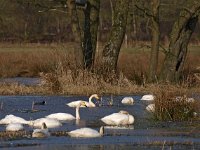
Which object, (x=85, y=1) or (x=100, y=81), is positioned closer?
(x=100, y=81)

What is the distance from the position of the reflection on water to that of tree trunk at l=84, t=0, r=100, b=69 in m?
8.07

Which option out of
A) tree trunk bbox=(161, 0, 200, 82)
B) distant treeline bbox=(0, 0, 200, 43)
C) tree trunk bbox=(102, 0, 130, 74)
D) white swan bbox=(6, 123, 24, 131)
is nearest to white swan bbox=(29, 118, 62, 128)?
white swan bbox=(6, 123, 24, 131)

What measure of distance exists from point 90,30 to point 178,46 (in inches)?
154

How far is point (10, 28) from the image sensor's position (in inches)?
3172

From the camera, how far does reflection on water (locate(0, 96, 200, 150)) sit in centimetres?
1544

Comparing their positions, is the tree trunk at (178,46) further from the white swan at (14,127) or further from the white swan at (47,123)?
the white swan at (14,127)

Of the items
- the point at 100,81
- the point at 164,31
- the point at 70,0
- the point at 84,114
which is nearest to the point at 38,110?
the point at 84,114

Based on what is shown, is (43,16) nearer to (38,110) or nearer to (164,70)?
(164,70)

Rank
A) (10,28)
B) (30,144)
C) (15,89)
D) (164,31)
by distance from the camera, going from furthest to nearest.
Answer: (164,31) < (10,28) < (15,89) < (30,144)

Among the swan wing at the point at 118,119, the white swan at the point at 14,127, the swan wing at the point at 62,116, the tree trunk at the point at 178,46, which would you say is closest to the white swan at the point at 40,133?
the white swan at the point at 14,127

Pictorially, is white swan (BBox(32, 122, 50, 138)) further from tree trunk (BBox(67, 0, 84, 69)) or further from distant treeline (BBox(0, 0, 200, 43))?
distant treeline (BBox(0, 0, 200, 43))

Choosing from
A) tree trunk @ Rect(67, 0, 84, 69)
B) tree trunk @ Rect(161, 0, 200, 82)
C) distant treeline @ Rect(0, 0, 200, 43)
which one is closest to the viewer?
tree trunk @ Rect(67, 0, 84, 69)

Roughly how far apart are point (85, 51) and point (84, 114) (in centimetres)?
1115

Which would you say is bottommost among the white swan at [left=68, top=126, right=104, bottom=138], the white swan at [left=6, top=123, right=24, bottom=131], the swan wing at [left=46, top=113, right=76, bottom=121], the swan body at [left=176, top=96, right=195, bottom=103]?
the swan wing at [left=46, top=113, right=76, bottom=121]
